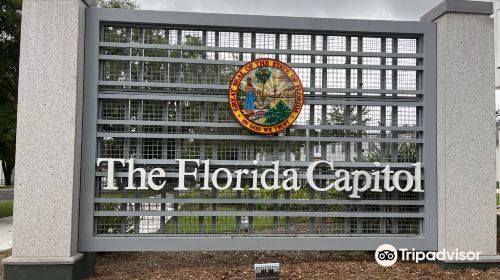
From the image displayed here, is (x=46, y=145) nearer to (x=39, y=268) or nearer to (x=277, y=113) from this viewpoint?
(x=39, y=268)

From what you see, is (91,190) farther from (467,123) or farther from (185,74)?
(467,123)

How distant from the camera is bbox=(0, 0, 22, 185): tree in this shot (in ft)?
42.0

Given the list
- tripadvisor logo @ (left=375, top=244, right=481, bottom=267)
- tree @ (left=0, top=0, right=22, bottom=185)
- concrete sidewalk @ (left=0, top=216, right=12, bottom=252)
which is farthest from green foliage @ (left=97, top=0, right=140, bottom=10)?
tripadvisor logo @ (left=375, top=244, right=481, bottom=267)

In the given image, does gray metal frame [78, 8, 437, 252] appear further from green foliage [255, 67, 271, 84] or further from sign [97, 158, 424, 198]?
green foliage [255, 67, 271, 84]

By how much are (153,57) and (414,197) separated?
4.53 m

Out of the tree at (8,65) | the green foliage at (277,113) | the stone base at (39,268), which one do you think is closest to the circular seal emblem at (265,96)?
the green foliage at (277,113)

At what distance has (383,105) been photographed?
6789 mm

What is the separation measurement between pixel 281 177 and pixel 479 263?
129 inches

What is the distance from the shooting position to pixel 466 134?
21.9ft

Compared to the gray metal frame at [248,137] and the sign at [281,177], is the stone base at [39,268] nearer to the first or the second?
the gray metal frame at [248,137]

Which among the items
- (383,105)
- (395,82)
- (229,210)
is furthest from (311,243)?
(395,82)

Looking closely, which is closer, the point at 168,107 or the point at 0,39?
the point at 168,107

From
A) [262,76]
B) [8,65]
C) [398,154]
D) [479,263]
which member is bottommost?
[479,263]

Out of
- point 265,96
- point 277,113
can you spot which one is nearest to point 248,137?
point 277,113
